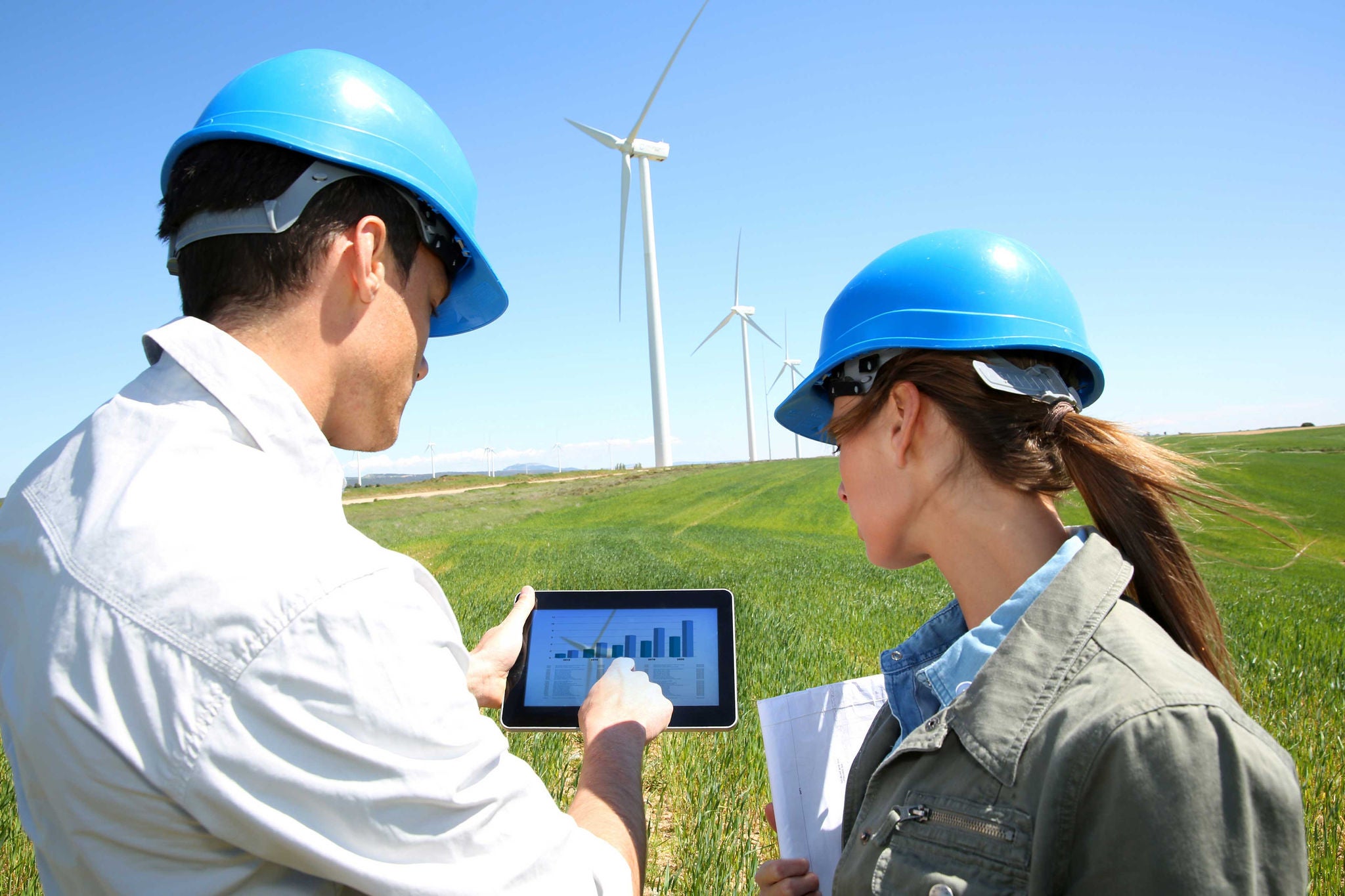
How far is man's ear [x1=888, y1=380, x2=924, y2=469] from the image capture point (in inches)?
82.2

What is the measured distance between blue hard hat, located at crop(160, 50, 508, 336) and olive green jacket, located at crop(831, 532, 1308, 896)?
5.43ft

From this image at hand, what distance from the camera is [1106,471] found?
1930 millimetres

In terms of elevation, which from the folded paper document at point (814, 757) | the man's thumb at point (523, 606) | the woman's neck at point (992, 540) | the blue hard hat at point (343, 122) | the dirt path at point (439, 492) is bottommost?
the dirt path at point (439, 492)

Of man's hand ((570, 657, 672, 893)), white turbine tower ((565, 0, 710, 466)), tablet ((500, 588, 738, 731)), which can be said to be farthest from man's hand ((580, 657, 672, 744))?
white turbine tower ((565, 0, 710, 466))

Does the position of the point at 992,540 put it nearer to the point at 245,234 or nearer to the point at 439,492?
the point at 245,234

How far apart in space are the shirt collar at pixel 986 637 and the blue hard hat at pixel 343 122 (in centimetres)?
158

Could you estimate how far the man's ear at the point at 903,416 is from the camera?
209 cm

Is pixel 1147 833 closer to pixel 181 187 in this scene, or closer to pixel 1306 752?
pixel 181 187

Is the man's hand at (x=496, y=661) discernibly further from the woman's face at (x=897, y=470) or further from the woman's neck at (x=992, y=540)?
the woman's neck at (x=992, y=540)

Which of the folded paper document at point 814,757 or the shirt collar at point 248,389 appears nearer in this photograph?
the shirt collar at point 248,389

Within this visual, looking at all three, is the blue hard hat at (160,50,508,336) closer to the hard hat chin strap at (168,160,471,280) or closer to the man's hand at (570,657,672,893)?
the hard hat chin strap at (168,160,471,280)

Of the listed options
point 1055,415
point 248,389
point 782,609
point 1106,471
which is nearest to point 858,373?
point 1055,415

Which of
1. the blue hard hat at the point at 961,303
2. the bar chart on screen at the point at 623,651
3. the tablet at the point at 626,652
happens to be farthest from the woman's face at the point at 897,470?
the bar chart on screen at the point at 623,651

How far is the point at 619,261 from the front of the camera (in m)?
44.0
